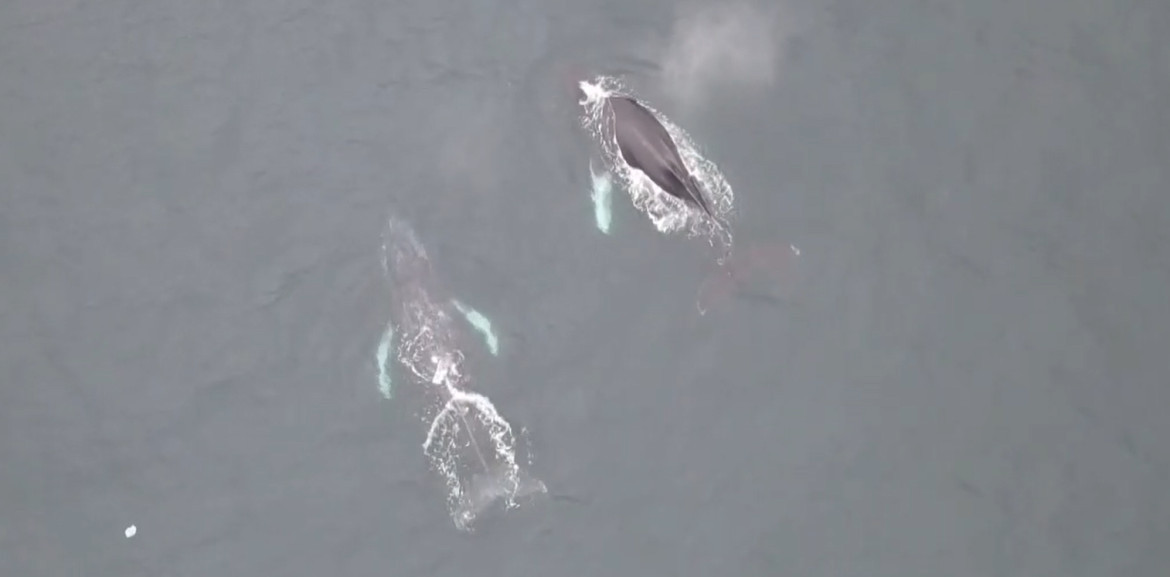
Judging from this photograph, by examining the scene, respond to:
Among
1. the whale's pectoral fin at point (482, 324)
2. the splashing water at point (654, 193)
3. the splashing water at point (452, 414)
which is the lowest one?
the splashing water at point (452, 414)

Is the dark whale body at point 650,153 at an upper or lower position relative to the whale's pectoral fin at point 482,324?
upper

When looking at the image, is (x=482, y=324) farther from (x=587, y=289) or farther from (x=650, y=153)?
(x=650, y=153)

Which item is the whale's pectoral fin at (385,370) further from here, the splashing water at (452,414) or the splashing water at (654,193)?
the splashing water at (654,193)

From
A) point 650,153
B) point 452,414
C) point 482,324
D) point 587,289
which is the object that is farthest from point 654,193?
point 452,414

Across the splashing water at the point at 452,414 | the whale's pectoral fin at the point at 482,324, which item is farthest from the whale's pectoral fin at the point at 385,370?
the whale's pectoral fin at the point at 482,324

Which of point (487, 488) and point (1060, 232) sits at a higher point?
point (1060, 232)

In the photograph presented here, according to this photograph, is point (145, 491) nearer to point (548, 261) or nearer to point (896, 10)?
point (548, 261)

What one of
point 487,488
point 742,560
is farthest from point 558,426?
point 742,560
